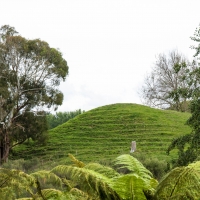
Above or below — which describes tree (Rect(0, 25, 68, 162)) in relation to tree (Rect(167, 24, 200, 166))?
above

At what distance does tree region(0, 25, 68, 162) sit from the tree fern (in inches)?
940

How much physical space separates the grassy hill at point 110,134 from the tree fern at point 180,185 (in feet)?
65.8

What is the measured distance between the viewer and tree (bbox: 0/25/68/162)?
26797 mm

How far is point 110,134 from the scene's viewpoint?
103ft

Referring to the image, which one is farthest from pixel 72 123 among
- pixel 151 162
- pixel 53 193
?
pixel 53 193

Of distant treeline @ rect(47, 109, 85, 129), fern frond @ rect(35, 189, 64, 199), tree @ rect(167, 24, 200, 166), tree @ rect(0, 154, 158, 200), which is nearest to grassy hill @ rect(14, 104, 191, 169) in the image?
distant treeline @ rect(47, 109, 85, 129)

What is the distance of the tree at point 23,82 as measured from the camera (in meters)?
26.8

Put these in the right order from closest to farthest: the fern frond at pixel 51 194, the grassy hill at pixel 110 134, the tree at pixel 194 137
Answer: the fern frond at pixel 51 194, the tree at pixel 194 137, the grassy hill at pixel 110 134

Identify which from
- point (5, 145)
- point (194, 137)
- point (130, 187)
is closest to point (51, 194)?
point (130, 187)

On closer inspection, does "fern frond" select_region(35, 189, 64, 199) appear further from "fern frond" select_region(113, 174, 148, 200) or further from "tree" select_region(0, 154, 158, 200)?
"fern frond" select_region(113, 174, 148, 200)

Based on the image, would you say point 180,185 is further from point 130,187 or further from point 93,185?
point 93,185

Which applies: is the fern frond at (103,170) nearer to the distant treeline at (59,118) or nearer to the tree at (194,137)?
the tree at (194,137)

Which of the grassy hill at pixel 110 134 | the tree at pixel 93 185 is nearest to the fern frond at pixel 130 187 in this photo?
the tree at pixel 93 185

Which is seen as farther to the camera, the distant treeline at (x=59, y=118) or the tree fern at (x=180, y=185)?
the distant treeline at (x=59, y=118)
